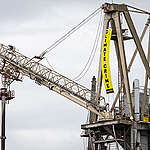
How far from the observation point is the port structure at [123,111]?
96125 millimetres

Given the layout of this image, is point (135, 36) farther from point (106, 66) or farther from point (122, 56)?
point (106, 66)

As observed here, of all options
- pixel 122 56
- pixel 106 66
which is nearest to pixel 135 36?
pixel 122 56

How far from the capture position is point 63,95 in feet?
363

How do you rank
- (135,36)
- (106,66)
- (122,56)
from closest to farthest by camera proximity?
(106,66)
(122,56)
(135,36)

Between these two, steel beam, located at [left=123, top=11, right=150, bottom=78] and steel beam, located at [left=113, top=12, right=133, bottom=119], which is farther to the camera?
steel beam, located at [left=123, top=11, right=150, bottom=78]

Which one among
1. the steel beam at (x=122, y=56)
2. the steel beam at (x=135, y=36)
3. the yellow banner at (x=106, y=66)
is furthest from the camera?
the steel beam at (x=135, y=36)

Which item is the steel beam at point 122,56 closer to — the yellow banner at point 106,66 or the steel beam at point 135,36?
the steel beam at point 135,36

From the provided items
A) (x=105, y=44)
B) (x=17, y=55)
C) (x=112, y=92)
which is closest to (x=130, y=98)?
(x=112, y=92)

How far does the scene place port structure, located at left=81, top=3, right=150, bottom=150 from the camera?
3784 inches

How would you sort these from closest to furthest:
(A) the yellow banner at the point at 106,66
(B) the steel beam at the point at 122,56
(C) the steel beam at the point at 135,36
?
(A) the yellow banner at the point at 106,66 → (B) the steel beam at the point at 122,56 → (C) the steel beam at the point at 135,36

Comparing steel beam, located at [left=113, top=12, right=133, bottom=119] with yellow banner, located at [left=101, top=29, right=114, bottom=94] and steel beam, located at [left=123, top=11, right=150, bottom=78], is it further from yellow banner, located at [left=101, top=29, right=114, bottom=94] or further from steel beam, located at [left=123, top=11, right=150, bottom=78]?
yellow banner, located at [left=101, top=29, right=114, bottom=94]

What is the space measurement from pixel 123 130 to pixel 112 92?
5.89 metres

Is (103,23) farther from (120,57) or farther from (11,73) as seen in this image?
(11,73)

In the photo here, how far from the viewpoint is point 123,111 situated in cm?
9825
